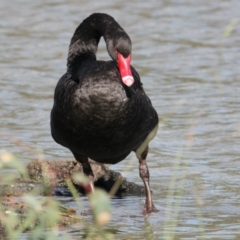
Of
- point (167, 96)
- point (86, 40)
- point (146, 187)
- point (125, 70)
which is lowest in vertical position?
point (167, 96)

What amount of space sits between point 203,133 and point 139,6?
6398 millimetres

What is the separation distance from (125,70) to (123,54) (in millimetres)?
146

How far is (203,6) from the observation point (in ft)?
47.9

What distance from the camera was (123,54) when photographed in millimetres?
5699

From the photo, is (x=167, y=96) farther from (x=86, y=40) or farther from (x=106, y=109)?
(x=106, y=109)

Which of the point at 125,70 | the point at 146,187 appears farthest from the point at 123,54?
the point at 146,187

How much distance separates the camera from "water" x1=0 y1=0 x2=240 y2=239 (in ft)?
19.4

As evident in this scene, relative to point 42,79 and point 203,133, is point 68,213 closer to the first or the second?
point 203,133

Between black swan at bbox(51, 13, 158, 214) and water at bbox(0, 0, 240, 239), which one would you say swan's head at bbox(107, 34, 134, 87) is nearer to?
black swan at bbox(51, 13, 158, 214)

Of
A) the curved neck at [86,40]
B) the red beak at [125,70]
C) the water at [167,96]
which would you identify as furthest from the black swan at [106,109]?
the water at [167,96]

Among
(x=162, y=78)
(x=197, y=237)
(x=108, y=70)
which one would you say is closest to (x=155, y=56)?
(x=162, y=78)

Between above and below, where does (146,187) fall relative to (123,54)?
below

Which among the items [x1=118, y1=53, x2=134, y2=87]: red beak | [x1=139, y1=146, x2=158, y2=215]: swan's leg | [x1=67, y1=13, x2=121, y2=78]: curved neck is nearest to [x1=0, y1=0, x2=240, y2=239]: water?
[x1=139, y1=146, x2=158, y2=215]: swan's leg

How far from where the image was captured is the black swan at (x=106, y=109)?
5742mm
